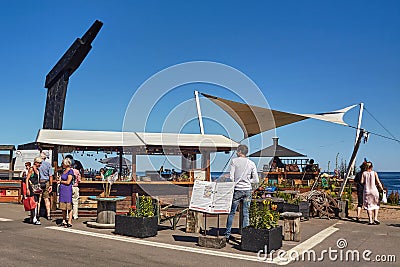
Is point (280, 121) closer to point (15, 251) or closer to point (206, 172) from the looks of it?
point (206, 172)

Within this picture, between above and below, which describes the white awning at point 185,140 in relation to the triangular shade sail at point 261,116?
below

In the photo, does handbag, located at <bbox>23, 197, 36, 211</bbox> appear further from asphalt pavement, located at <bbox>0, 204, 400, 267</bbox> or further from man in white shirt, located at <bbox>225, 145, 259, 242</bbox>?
man in white shirt, located at <bbox>225, 145, 259, 242</bbox>

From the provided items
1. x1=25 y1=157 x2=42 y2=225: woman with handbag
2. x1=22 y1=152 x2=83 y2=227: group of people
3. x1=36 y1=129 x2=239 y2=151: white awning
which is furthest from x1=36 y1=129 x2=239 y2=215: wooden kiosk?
x1=25 y1=157 x2=42 y2=225: woman with handbag

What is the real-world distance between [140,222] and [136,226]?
117 mm

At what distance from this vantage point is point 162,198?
13.8 m

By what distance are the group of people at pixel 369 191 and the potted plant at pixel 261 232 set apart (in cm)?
482

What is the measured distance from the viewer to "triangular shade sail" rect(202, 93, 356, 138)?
12945 mm

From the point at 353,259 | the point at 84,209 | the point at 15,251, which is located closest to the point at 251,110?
the point at 84,209

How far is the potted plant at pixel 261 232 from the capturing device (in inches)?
301

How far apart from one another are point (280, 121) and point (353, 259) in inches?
286

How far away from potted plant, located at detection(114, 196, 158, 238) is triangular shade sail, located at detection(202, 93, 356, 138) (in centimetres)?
440

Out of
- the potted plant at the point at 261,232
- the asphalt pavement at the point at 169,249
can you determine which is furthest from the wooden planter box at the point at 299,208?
the potted plant at the point at 261,232

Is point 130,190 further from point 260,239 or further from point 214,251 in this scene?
point 260,239

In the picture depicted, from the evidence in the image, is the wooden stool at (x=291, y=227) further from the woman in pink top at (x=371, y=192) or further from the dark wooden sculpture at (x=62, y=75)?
the dark wooden sculpture at (x=62, y=75)
